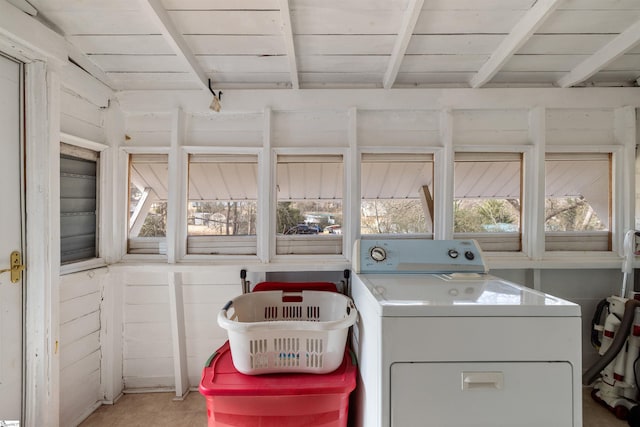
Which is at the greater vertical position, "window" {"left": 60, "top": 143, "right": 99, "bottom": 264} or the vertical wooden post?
"window" {"left": 60, "top": 143, "right": 99, "bottom": 264}

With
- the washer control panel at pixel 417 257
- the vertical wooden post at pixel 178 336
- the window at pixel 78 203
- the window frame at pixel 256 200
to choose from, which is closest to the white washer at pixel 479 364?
the washer control panel at pixel 417 257

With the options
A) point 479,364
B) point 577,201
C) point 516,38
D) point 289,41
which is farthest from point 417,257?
point 577,201

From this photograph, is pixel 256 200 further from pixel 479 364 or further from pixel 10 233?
pixel 479 364

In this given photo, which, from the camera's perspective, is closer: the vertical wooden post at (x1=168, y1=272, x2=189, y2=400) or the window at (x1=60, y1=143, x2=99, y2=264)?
the window at (x1=60, y1=143, x2=99, y2=264)

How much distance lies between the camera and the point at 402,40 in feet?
4.69

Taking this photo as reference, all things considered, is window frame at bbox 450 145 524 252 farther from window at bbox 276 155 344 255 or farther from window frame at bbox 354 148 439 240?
window at bbox 276 155 344 255

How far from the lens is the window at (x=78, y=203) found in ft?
5.49

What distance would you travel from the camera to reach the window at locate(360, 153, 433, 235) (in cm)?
204

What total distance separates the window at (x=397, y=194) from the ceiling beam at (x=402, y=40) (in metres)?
0.51

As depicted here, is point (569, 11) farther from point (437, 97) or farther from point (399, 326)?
point (399, 326)

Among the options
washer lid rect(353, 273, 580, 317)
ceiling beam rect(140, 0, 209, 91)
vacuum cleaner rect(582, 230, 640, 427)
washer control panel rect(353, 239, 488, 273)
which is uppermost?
ceiling beam rect(140, 0, 209, 91)

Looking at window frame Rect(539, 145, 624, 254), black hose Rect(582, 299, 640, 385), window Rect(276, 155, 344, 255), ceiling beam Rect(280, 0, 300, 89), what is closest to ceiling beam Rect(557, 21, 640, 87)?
window frame Rect(539, 145, 624, 254)

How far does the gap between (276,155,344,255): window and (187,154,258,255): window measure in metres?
0.22

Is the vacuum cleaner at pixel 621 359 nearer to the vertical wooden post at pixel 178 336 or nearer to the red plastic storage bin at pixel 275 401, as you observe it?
the red plastic storage bin at pixel 275 401
